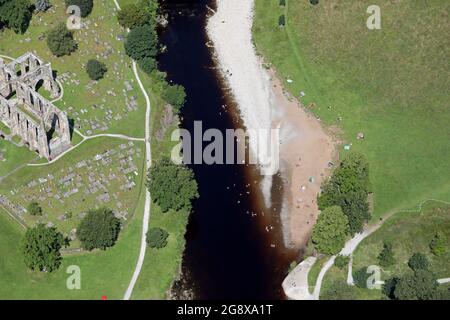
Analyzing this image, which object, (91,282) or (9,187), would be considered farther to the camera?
(9,187)

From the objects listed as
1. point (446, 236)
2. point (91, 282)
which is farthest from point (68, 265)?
point (446, 236)

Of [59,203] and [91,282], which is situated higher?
[59,203]

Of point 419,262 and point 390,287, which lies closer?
point 390,287

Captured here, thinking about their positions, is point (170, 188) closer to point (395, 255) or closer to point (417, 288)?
point (395, 255)

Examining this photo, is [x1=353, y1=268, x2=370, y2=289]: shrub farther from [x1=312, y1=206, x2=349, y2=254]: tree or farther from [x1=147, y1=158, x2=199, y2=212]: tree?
[x1=147, y1=158, x2=199, y2=212]: tree

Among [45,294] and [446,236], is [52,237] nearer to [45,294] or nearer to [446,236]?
[45,294]

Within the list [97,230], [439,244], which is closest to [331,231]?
[439,244]
